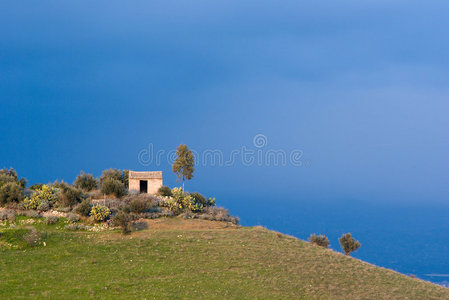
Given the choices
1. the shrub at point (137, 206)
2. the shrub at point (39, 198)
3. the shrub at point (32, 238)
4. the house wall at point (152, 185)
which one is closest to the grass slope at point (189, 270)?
the shrub at point (32, 238)

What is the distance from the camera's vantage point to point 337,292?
1945 cm

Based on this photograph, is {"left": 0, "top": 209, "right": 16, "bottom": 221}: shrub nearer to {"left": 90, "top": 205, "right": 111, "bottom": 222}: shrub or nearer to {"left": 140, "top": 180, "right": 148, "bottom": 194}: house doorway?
{"left": 90, "top": 205, "right": 111, "bottom": 222}: shrub

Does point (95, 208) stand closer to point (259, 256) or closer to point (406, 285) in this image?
point (259, 256)

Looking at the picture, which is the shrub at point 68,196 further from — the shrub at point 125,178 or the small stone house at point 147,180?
the shrub at point 125,178

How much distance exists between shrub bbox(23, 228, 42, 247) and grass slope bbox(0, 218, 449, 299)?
0.48 m

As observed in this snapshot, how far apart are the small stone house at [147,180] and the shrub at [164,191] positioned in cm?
92

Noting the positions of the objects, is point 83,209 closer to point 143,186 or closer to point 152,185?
point 152,185

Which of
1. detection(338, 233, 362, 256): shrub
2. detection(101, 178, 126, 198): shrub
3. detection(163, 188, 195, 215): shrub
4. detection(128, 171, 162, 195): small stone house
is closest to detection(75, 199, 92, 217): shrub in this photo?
detection(101, 178, 126, 198): shrub

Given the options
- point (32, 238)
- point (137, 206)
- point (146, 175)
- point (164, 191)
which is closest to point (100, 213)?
point (137, 206)

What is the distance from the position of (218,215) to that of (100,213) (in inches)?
349

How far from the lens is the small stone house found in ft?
124

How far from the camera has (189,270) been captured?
19406 mm

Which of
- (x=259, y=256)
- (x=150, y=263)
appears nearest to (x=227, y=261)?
(x=259, y=256)

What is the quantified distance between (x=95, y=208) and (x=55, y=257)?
8362mm
